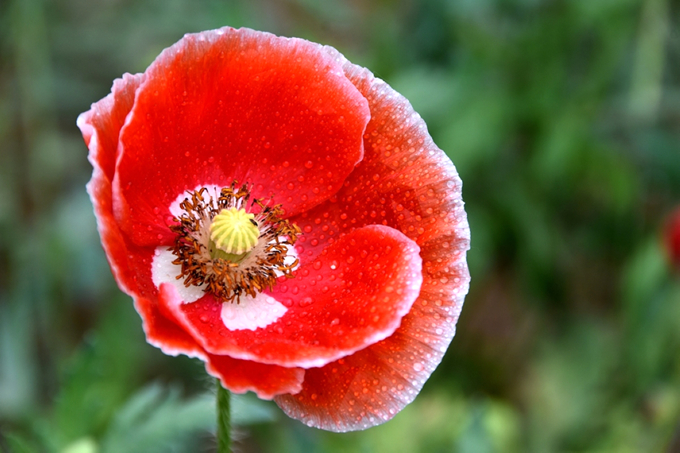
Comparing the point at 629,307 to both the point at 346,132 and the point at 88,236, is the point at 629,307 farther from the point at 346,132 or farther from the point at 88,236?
the point at 88,236

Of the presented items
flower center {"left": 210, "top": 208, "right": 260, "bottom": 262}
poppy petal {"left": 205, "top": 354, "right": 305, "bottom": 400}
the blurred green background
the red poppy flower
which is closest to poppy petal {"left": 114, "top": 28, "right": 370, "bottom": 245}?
the red poppy flower

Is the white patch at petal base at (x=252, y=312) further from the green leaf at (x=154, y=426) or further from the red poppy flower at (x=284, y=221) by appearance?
the green leaf at (x=154, y=426)

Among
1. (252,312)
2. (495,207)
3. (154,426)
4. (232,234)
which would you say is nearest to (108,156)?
(232,234)

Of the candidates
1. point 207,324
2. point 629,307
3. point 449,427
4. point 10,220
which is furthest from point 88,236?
point 629,307

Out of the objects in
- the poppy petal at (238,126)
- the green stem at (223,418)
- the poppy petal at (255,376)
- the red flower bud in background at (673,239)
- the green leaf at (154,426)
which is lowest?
the green leaf at (154,426)

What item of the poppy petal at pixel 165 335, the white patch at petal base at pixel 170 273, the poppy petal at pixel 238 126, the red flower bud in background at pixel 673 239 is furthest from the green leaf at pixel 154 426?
the red flower bud in background at pixel 673 239

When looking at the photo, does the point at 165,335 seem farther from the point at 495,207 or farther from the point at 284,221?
the point at 495,207

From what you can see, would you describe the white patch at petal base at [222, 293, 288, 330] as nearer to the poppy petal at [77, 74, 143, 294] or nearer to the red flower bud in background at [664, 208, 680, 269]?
the poppy petal at [77, 74, 143, 294]
